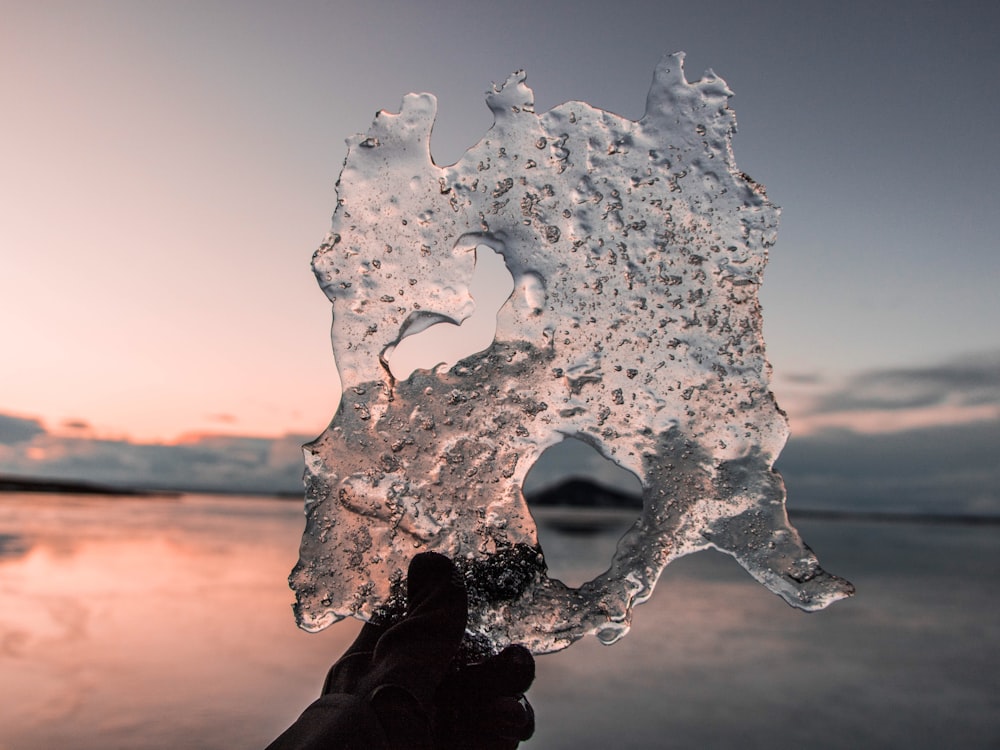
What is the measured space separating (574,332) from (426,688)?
0.81 meters

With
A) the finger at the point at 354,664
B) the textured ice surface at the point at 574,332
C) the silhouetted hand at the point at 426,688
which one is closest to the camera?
the silhouetted hand at the point at 426,688

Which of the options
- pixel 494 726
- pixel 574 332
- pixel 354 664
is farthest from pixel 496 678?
pixel 574 332

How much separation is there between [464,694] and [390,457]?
509 mm

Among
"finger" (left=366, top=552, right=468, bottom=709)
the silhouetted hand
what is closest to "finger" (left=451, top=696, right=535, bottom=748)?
the silhouetted hand

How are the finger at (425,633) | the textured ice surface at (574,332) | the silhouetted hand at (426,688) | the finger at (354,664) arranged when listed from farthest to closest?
the textured ice surface at (574,332) → the finger at (354,664) → the finger at (425,633) → the silhouetted hand at (426,688)

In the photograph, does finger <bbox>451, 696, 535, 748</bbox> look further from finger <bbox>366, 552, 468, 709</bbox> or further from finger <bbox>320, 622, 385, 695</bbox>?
finger <bbox>320, 622, 385, 695</bbox>

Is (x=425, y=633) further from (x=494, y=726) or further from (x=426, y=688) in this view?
(x=494, y=726)

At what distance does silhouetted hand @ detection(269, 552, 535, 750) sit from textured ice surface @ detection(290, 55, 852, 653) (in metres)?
0.20

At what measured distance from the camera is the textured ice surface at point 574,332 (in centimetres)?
171

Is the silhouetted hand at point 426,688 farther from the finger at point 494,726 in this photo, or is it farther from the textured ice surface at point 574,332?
the textured ice surface at point 574,332

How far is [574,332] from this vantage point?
5.76ft

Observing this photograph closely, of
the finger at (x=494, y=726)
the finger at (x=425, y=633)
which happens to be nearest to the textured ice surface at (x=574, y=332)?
the finger at (x=425, y=633)

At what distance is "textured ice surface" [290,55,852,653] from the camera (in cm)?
171

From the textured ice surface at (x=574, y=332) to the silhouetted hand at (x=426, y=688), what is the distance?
200mm
